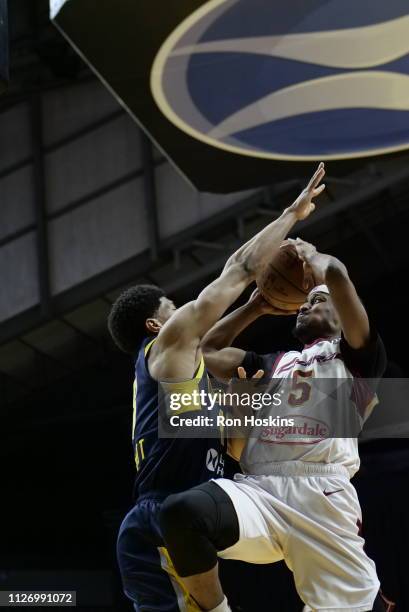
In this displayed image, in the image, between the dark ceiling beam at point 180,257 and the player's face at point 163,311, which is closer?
the player's face at point 163,311

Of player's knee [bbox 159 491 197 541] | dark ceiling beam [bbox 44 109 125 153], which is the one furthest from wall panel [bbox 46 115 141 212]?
player's knee [bbox 159 491 197 541]

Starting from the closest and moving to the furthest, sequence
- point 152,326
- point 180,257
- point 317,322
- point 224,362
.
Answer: point 317,322 → point 152,326 → point 224,362 → point 180,257

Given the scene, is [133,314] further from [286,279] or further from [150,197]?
[150,197]

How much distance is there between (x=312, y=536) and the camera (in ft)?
12.2

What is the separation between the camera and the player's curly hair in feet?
14.6

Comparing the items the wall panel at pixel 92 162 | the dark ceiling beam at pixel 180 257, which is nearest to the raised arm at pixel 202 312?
the dark ceiling beam at pixel 180 257

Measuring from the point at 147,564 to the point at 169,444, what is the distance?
1.66 feet

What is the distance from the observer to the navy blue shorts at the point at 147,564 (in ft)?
12.4

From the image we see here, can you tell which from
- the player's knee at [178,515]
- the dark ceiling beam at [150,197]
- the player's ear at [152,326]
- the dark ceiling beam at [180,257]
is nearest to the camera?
the player's knee at [178,515]

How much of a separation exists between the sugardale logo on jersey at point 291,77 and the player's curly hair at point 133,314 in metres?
3.21

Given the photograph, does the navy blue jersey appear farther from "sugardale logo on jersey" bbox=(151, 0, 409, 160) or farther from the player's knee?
"sugardale logo on jersey" bbox=(151, 0, 409, 160)

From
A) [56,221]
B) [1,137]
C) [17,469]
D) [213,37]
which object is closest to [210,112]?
[213,37]

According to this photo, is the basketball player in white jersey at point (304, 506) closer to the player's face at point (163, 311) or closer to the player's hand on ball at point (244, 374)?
the player's hand on ball at point (244, 374)

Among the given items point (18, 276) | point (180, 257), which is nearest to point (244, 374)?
point (180, 257)
